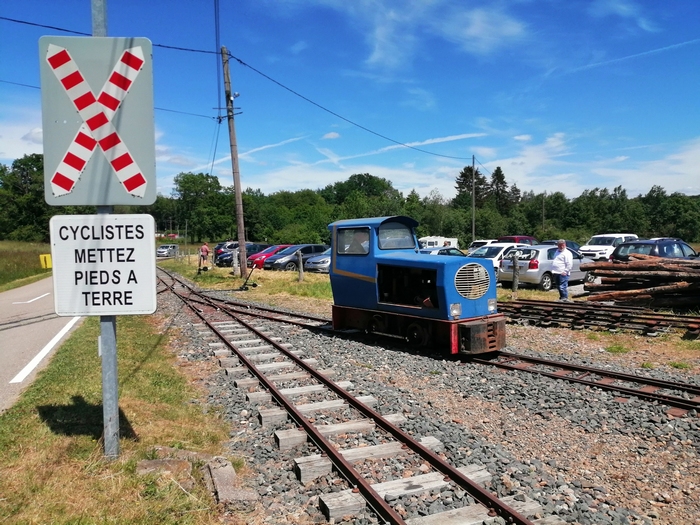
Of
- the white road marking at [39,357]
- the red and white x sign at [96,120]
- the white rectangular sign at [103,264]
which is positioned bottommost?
the white road marking at [39,357]

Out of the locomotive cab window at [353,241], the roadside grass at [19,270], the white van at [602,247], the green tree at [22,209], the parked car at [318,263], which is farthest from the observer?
the green tree at [22,209]

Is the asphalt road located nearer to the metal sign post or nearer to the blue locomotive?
the metal sign post

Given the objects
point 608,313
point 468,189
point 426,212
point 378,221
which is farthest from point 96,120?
point 468,189

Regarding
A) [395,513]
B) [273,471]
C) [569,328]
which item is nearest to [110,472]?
[273,471]

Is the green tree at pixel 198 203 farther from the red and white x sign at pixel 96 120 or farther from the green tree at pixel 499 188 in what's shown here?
the red and white x sign at pixel 96 120

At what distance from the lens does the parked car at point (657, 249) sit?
18109mm

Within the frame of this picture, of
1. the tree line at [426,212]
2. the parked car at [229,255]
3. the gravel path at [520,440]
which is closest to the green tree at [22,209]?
the tree line at [426,212]

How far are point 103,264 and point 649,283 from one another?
14.6 meters

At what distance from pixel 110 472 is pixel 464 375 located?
17.4 feet

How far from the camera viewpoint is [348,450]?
5.11 metres

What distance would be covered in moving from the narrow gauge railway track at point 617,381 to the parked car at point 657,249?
36.9ft

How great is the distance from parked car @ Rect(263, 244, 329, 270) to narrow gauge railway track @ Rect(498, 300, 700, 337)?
18.5 metres

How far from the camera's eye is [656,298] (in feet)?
46.8

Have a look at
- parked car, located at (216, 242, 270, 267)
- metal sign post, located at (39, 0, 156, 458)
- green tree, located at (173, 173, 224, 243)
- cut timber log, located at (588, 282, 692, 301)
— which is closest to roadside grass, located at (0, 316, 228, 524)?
metal sign post, located at (39, 0, 156, 458)
